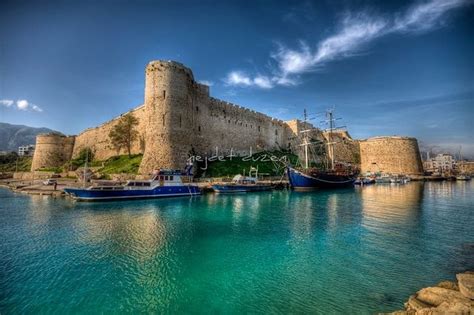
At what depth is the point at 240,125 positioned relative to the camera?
3822 cm

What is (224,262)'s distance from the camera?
7.23 m

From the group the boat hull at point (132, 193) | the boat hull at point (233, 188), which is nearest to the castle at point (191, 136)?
the boat hull at point (132, 193)

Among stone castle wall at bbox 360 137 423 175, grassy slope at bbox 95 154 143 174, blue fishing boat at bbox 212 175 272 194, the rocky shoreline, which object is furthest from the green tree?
stone castle wall at bbox 360 137 423 175

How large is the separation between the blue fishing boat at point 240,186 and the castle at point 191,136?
4.95 m

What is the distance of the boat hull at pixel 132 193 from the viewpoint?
19062 mm

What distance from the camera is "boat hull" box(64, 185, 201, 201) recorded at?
→ 19062 mm

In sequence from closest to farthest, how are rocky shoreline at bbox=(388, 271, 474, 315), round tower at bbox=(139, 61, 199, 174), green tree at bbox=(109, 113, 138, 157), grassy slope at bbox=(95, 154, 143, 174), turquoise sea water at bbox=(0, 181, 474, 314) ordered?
rocky shoreline at bbox=(388, 271, 474, 315), turquoise sea water at bbox=(0, 181, 474, 314), round tower at bbox=(139, 61, 199, 174), grassy slope at bbox=(95, 154, 143, 174), green tree at bbox=(109, 113, 138, 157)

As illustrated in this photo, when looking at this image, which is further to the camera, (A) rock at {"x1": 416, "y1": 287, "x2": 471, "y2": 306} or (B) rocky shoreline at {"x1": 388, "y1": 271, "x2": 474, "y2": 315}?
(A) rock at {"x1": 416, "y1": 287, "x2": 471, "y2": 306}

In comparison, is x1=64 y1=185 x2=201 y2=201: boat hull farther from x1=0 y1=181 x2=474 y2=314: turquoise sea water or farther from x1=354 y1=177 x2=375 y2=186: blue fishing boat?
x1=354 y1=177 x2=375 y2=186: blue fishing boat

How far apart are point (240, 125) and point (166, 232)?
29.1 m

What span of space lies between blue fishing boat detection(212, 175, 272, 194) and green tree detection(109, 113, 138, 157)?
47.7ft

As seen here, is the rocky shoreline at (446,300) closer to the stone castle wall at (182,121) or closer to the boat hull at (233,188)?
the boat hull at (233,188)

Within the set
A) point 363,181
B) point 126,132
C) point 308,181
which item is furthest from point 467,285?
point 363,181

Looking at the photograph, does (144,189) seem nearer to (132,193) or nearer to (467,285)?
(132,193)
